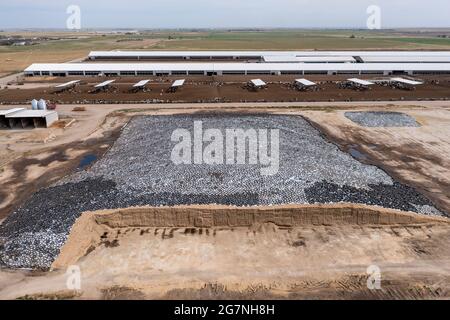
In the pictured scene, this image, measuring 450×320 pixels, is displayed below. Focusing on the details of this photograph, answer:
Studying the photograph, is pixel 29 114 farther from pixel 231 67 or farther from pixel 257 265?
pixel 231 67

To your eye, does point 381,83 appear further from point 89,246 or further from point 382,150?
point 89,246

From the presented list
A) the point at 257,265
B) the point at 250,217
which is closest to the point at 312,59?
the point at 250,217

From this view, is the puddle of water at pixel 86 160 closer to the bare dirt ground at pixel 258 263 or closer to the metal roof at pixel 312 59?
the bare dirt ground at pixel 258 263

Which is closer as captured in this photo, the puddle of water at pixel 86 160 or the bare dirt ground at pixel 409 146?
the bare dirt ground at pixel 409 146

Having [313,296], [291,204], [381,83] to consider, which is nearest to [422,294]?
[313,296]

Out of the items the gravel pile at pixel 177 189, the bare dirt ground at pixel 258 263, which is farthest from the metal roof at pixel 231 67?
the bare dirt ground at pixel 258 263

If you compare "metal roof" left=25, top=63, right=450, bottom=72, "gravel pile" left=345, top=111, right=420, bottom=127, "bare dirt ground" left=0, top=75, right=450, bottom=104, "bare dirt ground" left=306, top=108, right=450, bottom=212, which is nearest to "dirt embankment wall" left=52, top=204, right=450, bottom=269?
"bare dirt ground" left=306, top=108, right=450, bottom=212

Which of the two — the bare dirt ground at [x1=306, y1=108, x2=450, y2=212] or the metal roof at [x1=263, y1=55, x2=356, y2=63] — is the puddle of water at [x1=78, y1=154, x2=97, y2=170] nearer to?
the bare dirt ground at [x1=306, y1=108, x2=450, y2=212]
